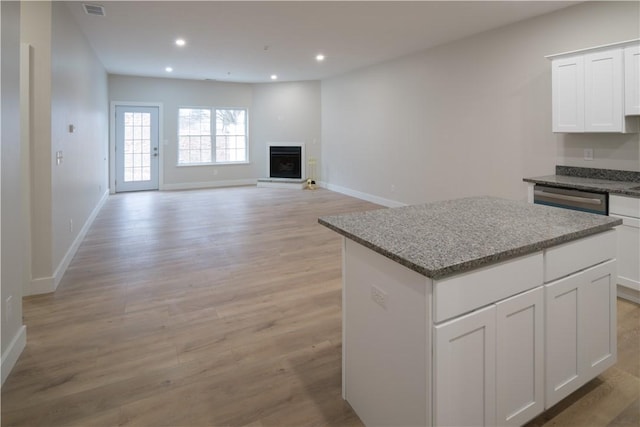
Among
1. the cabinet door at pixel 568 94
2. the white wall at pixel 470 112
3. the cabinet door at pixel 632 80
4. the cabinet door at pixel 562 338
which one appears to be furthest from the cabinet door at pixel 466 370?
the white wall at pixel 470 112

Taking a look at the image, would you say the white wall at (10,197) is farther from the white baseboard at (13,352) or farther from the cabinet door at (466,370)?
the cabinet door at (466,370)

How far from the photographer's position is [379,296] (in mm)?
1611

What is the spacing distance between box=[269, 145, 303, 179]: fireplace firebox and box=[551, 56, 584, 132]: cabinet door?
6905mm

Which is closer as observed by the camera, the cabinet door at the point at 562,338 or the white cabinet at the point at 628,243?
the cabinet door at the point at 562,338

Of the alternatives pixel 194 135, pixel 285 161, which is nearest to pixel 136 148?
pixel 194 135

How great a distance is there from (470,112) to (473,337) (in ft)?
14.9

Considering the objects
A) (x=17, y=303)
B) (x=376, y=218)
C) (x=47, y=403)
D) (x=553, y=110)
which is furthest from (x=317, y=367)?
(x=553, y=110)

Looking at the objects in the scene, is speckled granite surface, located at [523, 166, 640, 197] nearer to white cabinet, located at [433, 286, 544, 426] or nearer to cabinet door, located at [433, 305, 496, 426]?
white cabinet, located at [433, 286, 544, 426]

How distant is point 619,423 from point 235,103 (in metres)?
9.88

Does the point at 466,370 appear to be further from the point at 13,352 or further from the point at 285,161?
the point at 285,161

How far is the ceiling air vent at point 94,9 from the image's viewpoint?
4223 millimetres

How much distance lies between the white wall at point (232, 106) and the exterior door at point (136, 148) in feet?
0.68

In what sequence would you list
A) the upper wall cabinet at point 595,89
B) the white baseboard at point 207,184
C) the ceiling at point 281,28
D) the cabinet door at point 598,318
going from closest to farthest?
1. the cabinet door at point 598,318
2. the upper wall cabinet at point 595,89
3. the ceiling at point 281,28
4. the white baseboard at point 207,184

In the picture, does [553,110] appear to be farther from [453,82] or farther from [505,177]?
[453,82]
